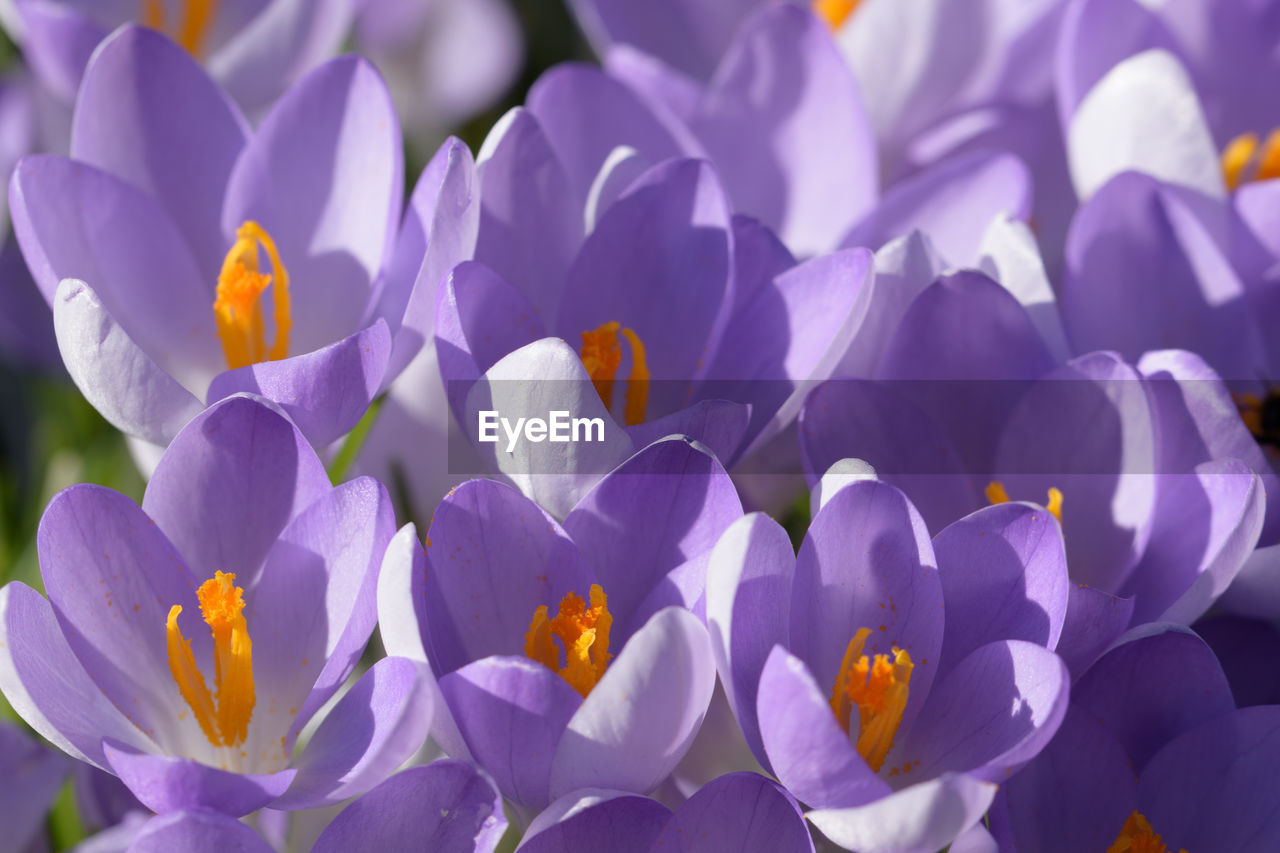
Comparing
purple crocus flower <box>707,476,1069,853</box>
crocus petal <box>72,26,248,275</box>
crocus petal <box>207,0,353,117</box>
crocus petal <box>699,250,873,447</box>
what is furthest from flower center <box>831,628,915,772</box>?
crocus petal <box>207,0,353,117</box>

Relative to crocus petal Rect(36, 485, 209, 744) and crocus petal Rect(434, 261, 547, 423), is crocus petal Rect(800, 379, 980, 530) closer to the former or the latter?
crocus petal Rect(434, 261, 547, 423)

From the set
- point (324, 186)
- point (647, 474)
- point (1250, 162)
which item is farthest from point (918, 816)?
point (1250, 162)

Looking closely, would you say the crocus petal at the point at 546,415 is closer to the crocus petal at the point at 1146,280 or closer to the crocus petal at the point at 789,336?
the crocus petal at the point at 789,336

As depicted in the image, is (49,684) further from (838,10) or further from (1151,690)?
(838,10)

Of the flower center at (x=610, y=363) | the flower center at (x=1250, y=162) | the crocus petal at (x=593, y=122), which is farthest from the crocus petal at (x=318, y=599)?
the flower center at (x=1250, y=162)

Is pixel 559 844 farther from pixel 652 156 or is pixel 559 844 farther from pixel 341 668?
pixel 652 156
